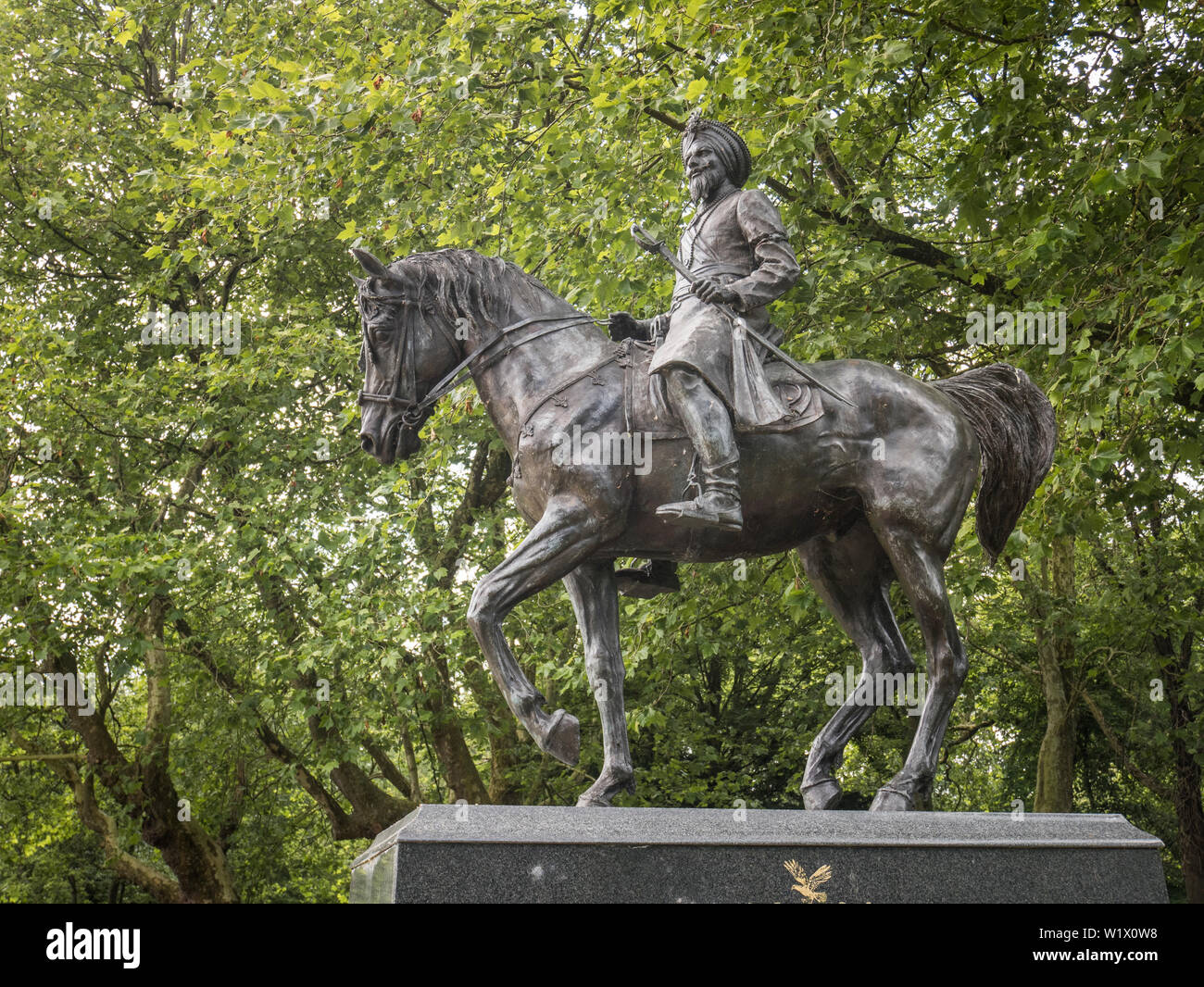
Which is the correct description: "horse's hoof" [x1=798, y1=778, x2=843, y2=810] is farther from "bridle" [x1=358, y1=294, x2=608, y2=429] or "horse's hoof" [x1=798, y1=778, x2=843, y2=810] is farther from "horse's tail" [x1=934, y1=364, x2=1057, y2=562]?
"bridle" [x1=358, y1=294, x2=608, y2=429]

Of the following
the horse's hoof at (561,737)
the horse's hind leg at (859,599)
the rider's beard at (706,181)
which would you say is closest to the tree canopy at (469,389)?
the rider's beard at (706,181)

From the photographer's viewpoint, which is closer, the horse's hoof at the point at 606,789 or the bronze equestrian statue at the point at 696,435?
the horse's hoof at the point at 606,789

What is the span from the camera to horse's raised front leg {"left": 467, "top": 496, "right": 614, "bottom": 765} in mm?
5051

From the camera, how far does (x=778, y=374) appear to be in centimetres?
592

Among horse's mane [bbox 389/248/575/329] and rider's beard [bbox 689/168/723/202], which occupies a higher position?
rider's beard [bbox 689/168/723/202]

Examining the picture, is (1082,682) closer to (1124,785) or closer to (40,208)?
(1124,785)

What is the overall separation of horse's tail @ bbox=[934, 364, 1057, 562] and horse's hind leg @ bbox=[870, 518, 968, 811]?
2.54 feet

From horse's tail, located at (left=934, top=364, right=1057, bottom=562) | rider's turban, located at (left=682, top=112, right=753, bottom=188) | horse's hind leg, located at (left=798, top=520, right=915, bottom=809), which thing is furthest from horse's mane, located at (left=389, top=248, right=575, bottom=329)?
horse's tail, located at (left=934, top=364, right=1057, bottom=562)

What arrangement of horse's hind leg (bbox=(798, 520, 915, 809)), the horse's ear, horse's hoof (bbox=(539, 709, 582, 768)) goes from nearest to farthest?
horse's hoof (bbox=(539, 709, 582, 768)) → the horse's ear → horse's hind leg (bbox=(798, 520, 915, 809))

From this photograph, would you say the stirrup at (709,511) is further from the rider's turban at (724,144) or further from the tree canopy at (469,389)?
the tree canopy at (469,389)

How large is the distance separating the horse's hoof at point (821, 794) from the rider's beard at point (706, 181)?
309 cm

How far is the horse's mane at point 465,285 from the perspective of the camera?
577 centimetres

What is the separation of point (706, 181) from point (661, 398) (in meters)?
1.37
